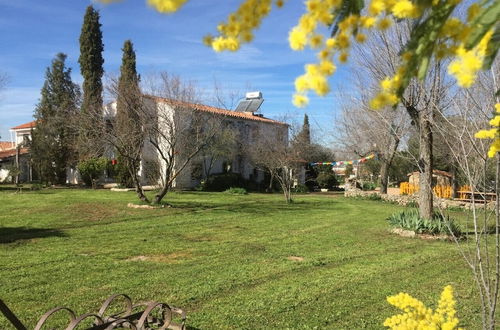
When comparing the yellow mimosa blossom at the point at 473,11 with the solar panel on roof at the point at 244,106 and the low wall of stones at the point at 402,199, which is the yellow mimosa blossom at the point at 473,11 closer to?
the low wall of stones at the point at 402,199

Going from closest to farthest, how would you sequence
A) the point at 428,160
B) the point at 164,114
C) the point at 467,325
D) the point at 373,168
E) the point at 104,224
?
the point at 467,325
the point at 428,160
the point at 104,224
the point at 164,114
the point at 373,168

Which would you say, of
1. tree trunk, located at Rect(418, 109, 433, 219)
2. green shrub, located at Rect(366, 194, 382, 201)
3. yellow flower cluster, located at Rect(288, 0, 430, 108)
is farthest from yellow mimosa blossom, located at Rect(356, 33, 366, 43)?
green shrub, located at Rect(366, 194, 382, 201)

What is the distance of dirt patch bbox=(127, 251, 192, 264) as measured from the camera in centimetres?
746

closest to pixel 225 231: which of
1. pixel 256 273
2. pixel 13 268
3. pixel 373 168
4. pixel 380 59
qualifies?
pixel 256 273

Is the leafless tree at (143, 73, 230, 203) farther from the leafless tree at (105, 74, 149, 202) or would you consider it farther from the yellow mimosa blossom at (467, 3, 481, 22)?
the yellow mimosa blossom at (467, 3, 481, 22)

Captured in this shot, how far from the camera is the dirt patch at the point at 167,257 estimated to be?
7.46m

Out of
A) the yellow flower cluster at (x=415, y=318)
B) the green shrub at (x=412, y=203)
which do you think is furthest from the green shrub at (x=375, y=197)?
the yellow flower cluster at (x=415, y=318)

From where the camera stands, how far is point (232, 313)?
4793 millimetres

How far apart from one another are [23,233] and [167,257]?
173 inches

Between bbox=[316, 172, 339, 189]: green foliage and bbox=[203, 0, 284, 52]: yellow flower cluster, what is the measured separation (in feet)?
98.8

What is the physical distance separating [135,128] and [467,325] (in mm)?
12737

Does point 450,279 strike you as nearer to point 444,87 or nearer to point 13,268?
point 444,87

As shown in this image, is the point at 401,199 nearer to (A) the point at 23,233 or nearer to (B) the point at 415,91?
(B) the point at 415,91

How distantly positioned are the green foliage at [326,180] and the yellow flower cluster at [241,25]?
1186 inches
